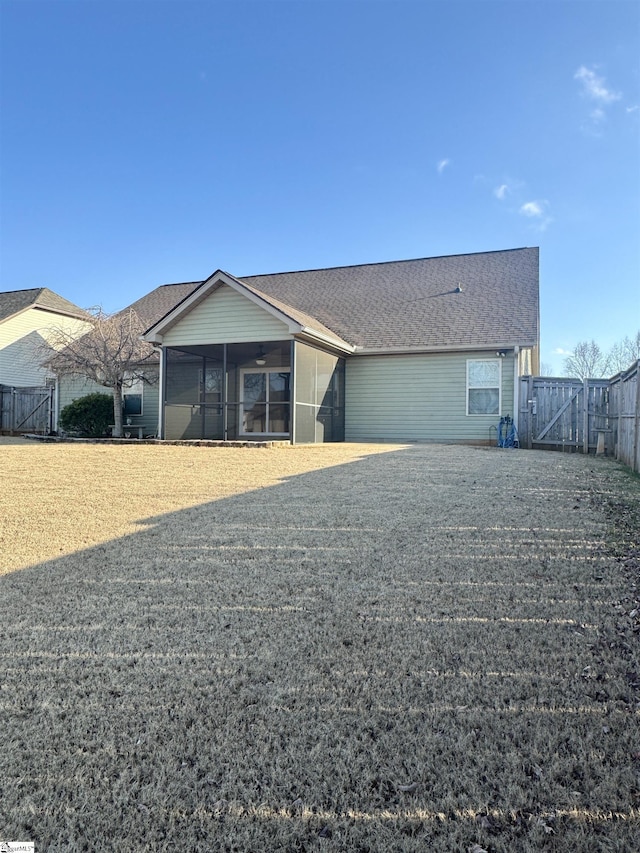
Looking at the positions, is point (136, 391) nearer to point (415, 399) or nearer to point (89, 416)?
point (89, 416)

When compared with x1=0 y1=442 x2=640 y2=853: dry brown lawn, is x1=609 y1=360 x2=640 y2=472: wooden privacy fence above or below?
above

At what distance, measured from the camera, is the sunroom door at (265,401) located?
14516 mm

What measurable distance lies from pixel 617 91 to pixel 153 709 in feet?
53.3

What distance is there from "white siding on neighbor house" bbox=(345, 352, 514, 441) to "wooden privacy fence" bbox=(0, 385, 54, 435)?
459 inches

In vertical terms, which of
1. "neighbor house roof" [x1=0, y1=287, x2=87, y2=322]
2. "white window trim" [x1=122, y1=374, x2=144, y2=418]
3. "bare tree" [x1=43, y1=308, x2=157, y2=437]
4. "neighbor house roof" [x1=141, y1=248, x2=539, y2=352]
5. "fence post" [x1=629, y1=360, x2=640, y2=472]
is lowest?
"fence post" [x1=629, y1=360, x2=640, y2=472]

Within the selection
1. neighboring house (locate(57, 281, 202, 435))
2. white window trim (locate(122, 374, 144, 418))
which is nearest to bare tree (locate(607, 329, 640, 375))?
neighboring house (locate(57, 281, 202, 435))

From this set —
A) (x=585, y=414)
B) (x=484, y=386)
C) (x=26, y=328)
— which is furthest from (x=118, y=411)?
(x=585, y=414)

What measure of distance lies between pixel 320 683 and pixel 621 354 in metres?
43.0

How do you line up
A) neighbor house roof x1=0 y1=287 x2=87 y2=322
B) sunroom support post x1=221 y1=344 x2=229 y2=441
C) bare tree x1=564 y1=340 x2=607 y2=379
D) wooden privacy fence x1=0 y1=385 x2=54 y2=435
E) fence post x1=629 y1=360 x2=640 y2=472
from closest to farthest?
fence post x1=629 y1=360 x2=640 y2=472, sunroom support post x1=221 y1=344 x2=229 y2=441, wooden privacy fence x1=0 y1=385 x2=54 y2=435, neighbor house roof x1=0 y1=287 x2=87 y2=322, bare tree x1=564 y1=340 x2=607 y2=379

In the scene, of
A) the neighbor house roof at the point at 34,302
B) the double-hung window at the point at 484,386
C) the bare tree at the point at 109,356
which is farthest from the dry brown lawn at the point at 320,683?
the neighbor house roof at the point at 34,302

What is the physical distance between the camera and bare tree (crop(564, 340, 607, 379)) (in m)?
38.8

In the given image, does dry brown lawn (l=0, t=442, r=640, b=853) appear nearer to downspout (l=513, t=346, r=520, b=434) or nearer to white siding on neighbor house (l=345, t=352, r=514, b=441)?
downspout (l=513, t=346, r=520, b=434)

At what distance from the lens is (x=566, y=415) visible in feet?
40.9

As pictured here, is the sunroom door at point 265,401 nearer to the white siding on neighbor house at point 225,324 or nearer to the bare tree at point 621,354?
the white siding on neighbor house at point 225,324
